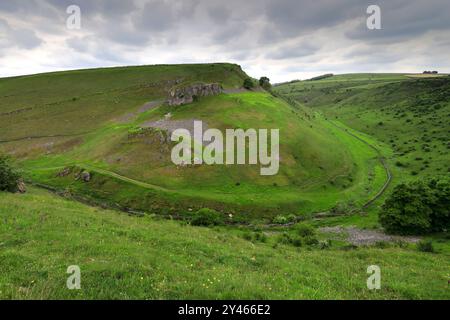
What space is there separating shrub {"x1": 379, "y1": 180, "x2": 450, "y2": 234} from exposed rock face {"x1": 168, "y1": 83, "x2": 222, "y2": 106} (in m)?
73.8

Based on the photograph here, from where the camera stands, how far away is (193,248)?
2211cm

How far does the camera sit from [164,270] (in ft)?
52.2

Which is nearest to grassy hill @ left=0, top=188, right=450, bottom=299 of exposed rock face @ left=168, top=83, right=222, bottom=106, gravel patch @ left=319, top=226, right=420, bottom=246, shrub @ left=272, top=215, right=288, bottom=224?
gravel patch @ left=319, top=226, right=420, bottom=246

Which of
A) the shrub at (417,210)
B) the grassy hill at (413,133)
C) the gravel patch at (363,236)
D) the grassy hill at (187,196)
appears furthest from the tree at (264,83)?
the gravel patch at (363,236)

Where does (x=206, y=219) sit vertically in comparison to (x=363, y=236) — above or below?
above

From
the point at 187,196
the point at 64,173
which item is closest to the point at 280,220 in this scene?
the point at 187,196

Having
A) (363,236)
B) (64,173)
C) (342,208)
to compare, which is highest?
(64,173)

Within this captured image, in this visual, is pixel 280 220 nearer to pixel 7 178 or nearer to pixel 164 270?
pixel 7 178

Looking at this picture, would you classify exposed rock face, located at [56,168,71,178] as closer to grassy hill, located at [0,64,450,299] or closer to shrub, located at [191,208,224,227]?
grassy hill, located at [0,64,450,299]

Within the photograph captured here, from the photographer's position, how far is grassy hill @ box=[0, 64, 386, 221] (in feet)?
214

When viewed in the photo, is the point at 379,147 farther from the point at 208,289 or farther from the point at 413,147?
the point at 208,289

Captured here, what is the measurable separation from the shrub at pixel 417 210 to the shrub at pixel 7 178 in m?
59.1

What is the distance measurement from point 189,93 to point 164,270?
3991 inches

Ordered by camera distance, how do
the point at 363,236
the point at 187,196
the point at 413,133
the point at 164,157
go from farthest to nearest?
the point at 413,133
the point at 164,157
the point at 187,196
the point at 363,236
